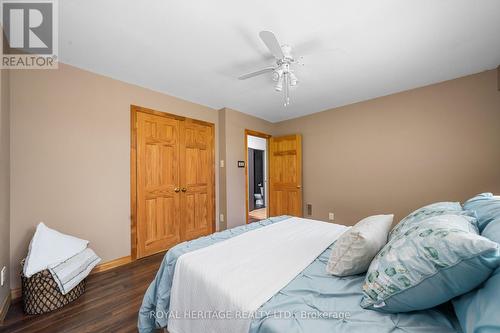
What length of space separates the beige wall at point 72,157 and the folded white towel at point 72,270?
36cm

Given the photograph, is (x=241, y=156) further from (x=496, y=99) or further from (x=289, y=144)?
(x=496, y=99)

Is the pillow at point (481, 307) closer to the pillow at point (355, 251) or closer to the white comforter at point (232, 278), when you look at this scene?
the pillow at point (355, 251)

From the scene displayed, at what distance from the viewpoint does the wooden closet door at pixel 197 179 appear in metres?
3.28

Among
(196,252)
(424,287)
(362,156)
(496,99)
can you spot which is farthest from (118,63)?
(496,99)

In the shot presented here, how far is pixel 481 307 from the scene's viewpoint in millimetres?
608

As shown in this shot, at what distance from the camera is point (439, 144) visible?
275cm

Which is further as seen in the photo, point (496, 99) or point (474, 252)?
point (496, 99)

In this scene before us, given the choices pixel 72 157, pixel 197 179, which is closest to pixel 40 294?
pixel 72 157

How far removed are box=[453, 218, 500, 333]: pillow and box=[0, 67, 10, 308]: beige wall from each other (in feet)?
9.49

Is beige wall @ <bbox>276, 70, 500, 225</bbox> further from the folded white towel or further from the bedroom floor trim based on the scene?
the folded white towel

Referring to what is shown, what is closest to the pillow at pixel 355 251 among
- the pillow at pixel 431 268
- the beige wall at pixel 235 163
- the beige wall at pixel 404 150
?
the pillow at pixel 431 268

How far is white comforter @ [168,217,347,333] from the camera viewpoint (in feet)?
3.09

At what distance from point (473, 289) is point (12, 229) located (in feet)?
10.8

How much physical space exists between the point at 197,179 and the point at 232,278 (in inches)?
101
